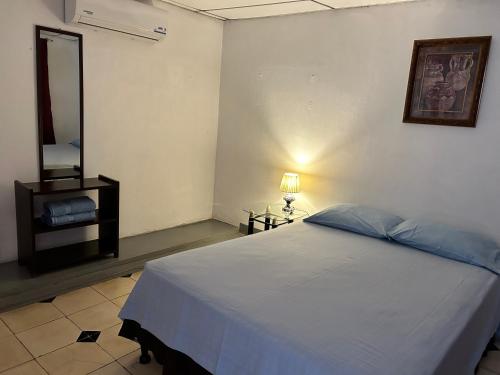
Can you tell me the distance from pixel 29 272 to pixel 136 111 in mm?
1680

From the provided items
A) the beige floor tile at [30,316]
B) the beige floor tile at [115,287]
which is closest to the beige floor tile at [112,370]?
the beige floor tile at [30,316]

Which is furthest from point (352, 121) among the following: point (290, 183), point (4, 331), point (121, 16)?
point (4, 331)

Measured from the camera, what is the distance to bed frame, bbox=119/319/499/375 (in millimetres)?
1926

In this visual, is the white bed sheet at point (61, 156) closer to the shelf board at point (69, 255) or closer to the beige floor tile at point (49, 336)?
the shelf board at point (69, 255)

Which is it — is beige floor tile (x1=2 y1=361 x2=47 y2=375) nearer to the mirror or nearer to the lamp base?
the mirror

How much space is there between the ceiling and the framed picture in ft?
1.70

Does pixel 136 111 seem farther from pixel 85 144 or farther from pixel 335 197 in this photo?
pixel 335 197

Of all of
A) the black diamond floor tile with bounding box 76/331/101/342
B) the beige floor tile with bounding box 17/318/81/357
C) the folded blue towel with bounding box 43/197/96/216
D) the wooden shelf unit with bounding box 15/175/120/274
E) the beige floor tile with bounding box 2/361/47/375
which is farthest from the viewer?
the folded blue towel with bounding box 43/197/96/216

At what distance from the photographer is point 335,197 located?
3617mm

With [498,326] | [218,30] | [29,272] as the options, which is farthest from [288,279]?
[218,30]

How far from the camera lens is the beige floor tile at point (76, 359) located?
218 centimetres

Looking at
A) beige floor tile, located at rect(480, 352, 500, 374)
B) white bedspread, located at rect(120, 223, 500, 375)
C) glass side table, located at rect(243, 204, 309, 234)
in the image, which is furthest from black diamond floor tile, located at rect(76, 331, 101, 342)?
beige floor tile, located at rect(480, 352, 500, 374)

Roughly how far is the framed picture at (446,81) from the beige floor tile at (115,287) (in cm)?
263

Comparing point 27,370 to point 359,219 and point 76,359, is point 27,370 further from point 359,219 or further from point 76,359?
point 359,219
